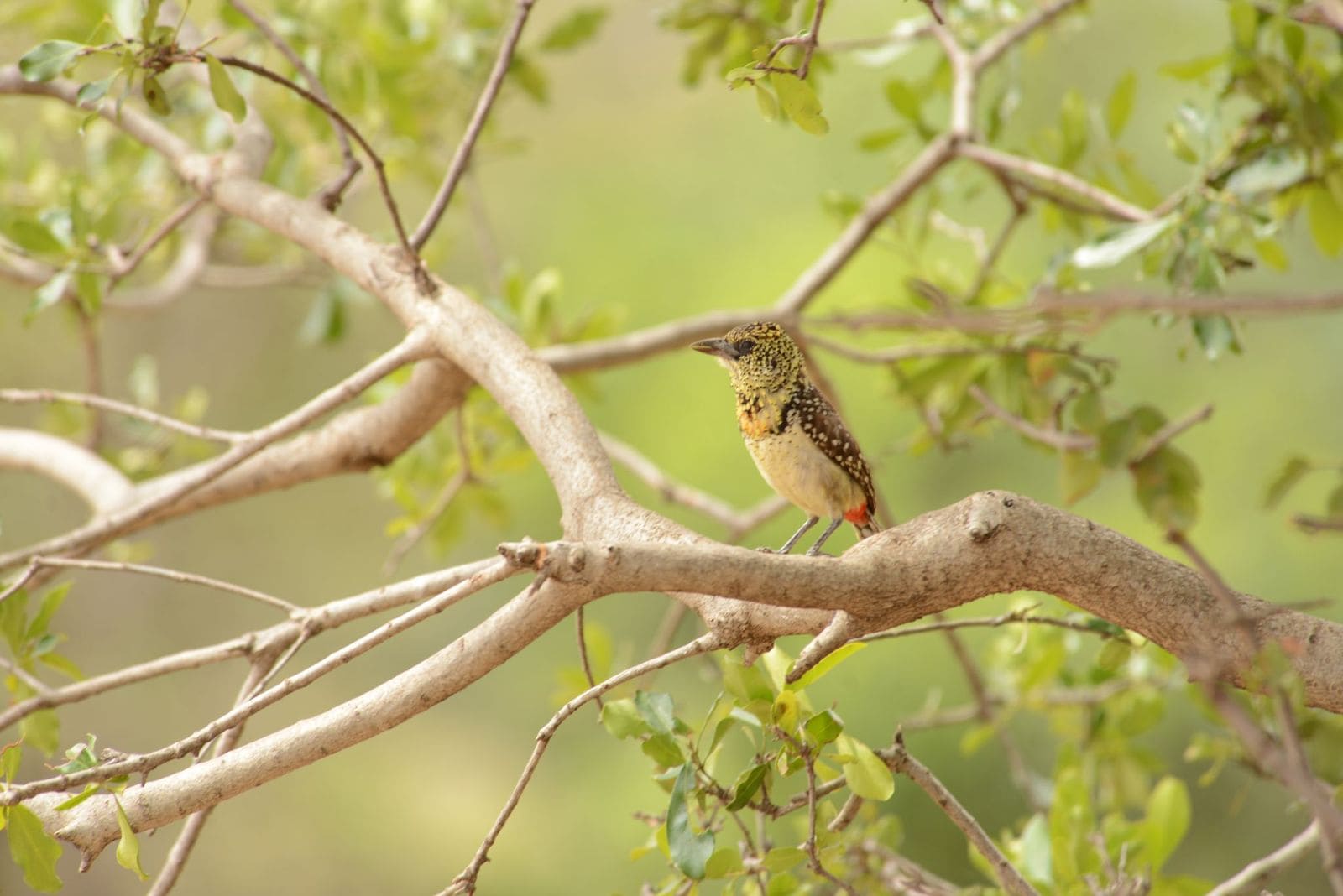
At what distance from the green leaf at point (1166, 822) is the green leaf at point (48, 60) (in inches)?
59.5

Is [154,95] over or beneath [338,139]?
beneath

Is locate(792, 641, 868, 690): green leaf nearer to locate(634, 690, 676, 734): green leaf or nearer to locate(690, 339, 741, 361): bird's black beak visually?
locate(634, 690, 676, 734): green leaf

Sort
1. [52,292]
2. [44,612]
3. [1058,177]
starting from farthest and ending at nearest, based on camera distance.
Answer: [1058,177]
[52,292]
[44,612]

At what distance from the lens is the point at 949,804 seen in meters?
1.10

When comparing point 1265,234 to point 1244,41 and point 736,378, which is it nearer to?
point 1244,41

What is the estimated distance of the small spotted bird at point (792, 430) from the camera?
5.47ft

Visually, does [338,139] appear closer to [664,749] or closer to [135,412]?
[135,412]

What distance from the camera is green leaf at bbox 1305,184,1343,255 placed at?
1.62 m

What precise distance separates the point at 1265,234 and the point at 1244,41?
0.26m

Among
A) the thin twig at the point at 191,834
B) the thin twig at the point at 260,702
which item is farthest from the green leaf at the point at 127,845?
the thin twig at the point at 191,834

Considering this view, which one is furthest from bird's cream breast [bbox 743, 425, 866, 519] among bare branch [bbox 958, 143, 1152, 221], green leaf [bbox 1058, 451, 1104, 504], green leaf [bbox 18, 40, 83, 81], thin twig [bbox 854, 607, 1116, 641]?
green leaf [bbox 18, 40, 83, 81]

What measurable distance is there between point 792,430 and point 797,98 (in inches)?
27.6

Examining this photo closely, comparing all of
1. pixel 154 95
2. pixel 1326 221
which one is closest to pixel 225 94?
pixel 154 95

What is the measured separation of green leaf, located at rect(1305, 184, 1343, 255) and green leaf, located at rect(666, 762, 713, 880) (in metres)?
1.18
